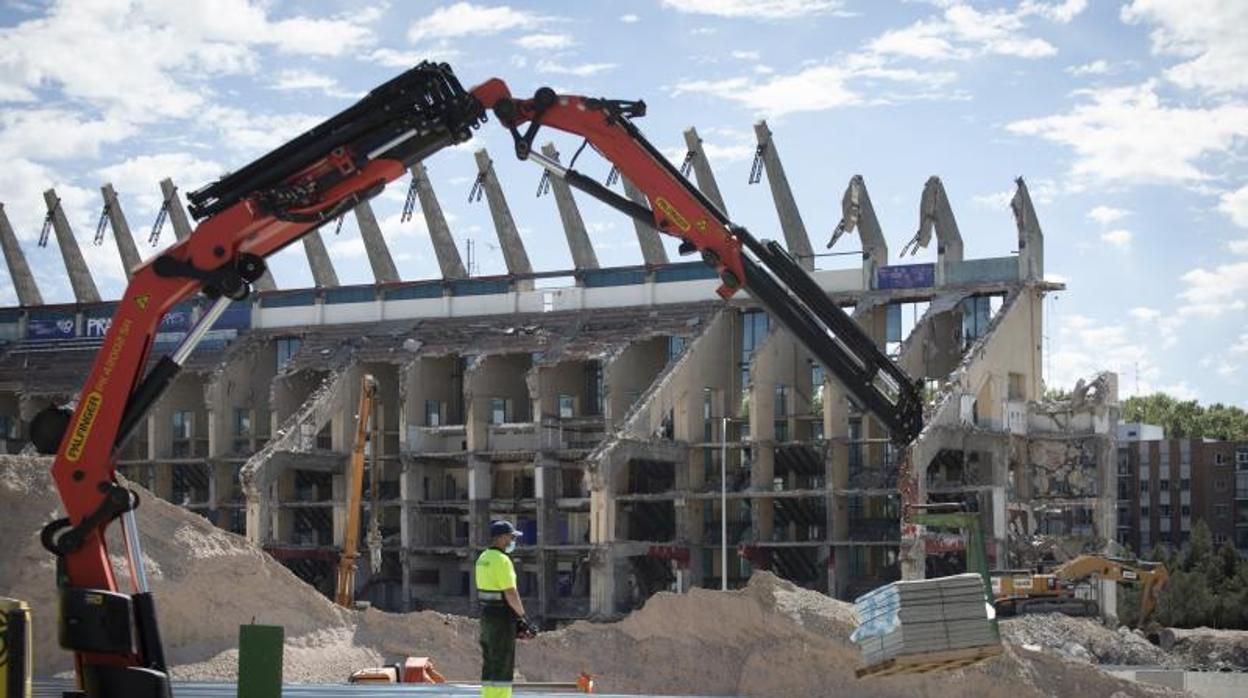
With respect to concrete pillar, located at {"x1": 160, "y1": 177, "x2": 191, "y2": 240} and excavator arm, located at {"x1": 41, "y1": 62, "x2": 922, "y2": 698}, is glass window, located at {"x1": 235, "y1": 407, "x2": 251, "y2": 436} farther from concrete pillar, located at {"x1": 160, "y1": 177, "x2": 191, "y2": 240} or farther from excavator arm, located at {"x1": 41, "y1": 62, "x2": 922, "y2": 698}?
excavator arm, located at {"x1": 41, "y1": 62, "x2": 922, "y2": 698}

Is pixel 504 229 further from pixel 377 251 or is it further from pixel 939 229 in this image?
pixel 939 229

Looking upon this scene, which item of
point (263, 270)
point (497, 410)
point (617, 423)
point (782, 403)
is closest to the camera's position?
point (263, 270)

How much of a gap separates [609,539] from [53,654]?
3875 cm

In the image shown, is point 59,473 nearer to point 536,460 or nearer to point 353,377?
point 536,460

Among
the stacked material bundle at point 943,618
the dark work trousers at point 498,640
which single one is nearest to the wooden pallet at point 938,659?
the stacked material bundle at point 943,618

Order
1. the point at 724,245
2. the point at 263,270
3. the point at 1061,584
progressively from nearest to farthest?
the point at 263,270, the point at 724,245, the point at 1061,584

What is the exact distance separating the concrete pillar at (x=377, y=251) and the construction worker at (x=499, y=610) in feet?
217

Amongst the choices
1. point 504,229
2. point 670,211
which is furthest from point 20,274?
point 670,211

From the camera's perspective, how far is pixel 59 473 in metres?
14.2

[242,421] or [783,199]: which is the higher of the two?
[783,199]

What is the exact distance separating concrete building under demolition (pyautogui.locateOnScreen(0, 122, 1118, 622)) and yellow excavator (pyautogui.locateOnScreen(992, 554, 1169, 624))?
543 cm

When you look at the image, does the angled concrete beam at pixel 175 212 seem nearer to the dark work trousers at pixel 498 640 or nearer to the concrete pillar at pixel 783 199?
the concrete pillar at pixel 783 199

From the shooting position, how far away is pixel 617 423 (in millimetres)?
68062

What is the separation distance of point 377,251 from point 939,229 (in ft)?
83.1
